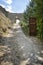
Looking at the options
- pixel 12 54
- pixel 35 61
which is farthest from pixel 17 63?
pixel 12 54

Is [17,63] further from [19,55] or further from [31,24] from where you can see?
[31,24]

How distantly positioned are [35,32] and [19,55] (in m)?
7.56

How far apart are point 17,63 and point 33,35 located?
8.64 meters

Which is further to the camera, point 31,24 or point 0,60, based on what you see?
point 31,24

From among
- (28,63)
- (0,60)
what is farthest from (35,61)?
(0,60)

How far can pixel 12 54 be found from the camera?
747 centimetres

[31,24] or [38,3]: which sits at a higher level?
[38,3]

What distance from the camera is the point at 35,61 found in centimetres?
640

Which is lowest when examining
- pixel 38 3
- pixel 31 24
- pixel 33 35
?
pixel 33 35

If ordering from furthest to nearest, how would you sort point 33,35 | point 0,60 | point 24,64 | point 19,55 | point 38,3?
1. point 33,35
2. point 38,3
3. point 19,55
4. point 0,60
5. point 24,64

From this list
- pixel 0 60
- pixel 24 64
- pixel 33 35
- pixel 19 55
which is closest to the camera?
pixel 24 64

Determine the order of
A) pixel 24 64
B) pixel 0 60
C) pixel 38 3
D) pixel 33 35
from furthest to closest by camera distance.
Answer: pixel 33 35
pixel 38 3
pixel 0 60
pixel 24 64

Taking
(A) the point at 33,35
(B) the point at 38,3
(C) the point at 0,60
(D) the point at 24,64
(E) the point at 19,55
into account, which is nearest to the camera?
(D) the point at 24,64

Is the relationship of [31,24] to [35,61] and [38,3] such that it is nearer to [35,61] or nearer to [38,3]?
[38,3]
